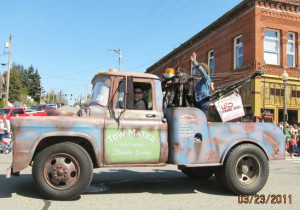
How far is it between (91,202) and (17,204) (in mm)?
1124

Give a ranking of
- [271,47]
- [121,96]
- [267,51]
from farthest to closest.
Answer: [271,47] < [267,51] < [121,96]

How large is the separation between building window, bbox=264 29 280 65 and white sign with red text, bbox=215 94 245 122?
15280 mm

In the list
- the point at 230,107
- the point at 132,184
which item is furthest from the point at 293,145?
the point at 132,184

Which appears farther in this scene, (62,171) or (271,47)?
(271,47)

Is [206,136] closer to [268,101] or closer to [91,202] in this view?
[91,202]

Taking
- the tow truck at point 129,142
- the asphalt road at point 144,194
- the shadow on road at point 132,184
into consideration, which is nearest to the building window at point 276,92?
the asphalt road at point 144,194

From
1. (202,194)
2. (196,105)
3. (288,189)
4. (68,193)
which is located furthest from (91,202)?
(288,189)

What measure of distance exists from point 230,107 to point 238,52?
1670 cm

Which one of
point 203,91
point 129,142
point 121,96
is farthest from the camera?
point 203,91

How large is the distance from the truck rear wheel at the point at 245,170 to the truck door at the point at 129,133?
1.39m

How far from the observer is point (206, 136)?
545 centimetres
